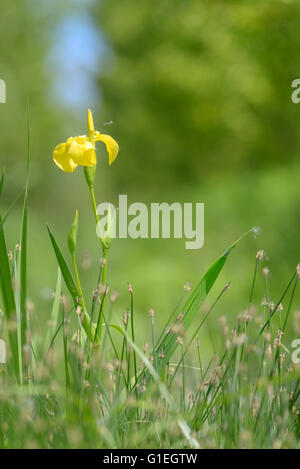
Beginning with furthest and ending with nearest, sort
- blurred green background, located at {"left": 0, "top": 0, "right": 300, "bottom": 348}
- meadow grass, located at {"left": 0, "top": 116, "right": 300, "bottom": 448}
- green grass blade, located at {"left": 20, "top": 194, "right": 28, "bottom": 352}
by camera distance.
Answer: blurred green background, located at {"left": 0, "top": 0, "right": 300, "bottom": 348} < green grass blade, located at {"left": 20, "top": 194, "right": 28, "bottom": 352} < meadow grass, located at {"left": 0, "top": 116, "right": 300, "bottom": 448}

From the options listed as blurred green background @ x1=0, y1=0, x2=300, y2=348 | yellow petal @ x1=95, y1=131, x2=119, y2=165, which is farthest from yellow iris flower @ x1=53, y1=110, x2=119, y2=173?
blurred green background @ x1=0, y1=0, x2=300, y2=348

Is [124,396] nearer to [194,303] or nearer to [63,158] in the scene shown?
[194,303]

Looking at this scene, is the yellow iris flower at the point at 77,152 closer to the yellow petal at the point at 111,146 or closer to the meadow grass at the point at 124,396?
the yellow petal at the point at 111,146

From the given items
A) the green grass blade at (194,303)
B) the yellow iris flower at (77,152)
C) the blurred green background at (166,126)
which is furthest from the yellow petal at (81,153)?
the blurred green background at (166,126)

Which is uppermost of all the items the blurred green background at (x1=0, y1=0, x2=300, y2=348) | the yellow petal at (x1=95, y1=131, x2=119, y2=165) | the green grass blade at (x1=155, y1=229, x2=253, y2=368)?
the blurred green background at (x1=0, y1=0, x2=300, y2=348)

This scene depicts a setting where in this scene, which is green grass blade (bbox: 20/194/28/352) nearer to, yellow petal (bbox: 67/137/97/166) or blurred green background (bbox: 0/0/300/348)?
yellow petal (bbox: 67/137/97/166)

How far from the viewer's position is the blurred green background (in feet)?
19.8

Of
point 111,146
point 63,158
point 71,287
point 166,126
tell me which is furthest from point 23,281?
point 166,126

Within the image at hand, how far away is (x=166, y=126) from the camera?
11.2m

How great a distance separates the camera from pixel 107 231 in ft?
5.24
